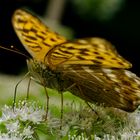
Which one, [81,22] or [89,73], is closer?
[89,73]

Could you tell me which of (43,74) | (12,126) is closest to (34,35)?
(43,74)

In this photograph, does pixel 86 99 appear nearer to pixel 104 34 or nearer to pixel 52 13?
pixel 52 13

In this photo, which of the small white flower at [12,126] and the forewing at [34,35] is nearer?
the small white flower at [12,126]

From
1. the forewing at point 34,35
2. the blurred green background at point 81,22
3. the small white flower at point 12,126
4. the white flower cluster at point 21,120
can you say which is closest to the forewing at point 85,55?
the forewing at point 34,35

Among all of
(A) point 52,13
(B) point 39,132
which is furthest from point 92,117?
(A) point 52,13

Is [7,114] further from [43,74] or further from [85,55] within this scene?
[85,55]

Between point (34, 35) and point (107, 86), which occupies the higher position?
point (34, 35)

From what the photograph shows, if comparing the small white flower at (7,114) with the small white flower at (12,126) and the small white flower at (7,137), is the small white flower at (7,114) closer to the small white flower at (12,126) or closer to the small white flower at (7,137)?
the small white flower at (12,126)
